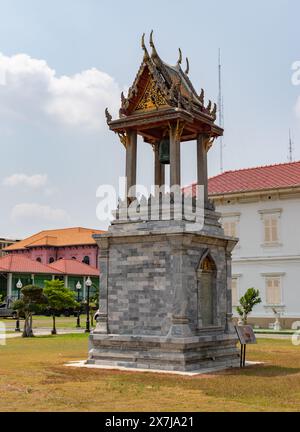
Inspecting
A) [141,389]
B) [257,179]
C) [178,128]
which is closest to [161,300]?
[141,389]

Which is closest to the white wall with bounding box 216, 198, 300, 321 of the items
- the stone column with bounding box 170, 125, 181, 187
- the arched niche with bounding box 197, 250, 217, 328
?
the arched niche with bounding box 197, 250, 217, 328

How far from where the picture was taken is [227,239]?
61.8ft

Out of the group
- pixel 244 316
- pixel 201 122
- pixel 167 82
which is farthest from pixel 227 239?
pixel 244 316

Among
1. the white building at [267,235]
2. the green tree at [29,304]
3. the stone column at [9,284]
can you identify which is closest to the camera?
the green tree at [29,304]

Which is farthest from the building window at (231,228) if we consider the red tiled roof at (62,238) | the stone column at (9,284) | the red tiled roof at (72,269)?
the red tiled roof at (62,238)

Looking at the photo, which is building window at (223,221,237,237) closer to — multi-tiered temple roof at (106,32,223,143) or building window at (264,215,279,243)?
building window at (264,215,279,243)

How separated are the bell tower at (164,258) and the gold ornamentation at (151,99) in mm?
32

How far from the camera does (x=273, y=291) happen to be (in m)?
37.4

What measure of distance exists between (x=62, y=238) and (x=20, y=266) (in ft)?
78.8

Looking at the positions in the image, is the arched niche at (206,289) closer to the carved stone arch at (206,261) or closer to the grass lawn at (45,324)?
the carved stone arch at (206,261)

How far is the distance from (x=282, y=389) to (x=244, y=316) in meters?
21.4

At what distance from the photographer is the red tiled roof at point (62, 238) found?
86925 millimetres

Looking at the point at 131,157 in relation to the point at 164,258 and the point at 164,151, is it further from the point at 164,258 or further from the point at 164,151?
the point at 164,258
